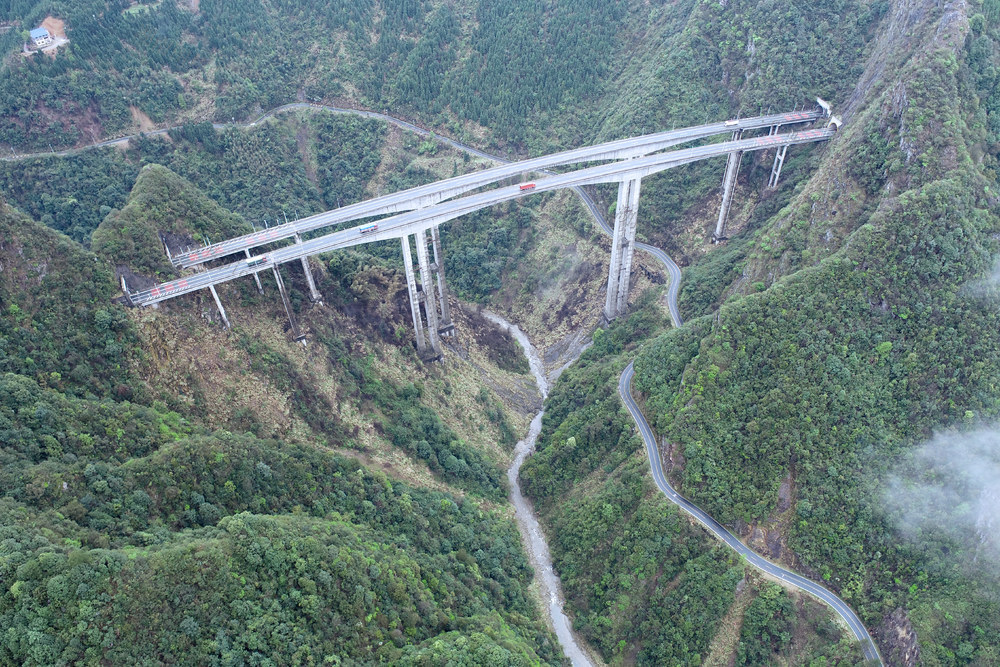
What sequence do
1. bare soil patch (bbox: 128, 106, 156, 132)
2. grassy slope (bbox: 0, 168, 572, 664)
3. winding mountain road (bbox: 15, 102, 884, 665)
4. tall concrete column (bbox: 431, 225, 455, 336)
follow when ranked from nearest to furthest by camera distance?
grassy slope (bbox: 0, 168, 572, 664) < winding mountain road (bbox: 15, 102, 884, 665) < tall concrete column (bbox: 431, 225, 455, 336) < bare soil patch (bbox: 128, 106, 156, 132)

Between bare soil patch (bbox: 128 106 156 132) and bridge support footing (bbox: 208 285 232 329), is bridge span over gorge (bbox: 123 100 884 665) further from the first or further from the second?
bare soil patch (bbox: 128 106 156 132)

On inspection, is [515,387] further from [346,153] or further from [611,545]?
[346,153]

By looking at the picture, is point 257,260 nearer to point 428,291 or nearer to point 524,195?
point 428,291

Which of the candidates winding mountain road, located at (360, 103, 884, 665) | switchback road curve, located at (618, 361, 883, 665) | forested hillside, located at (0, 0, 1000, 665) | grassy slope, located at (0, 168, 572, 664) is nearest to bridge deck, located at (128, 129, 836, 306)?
forested hillside, located at (0, 0, 1000, 665)

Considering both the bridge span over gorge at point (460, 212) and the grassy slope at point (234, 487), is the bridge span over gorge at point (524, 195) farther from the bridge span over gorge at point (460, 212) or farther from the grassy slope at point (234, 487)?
the grassy slope at point (234, 487)

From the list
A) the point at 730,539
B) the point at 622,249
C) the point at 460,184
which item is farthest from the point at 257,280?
the point at 730,539

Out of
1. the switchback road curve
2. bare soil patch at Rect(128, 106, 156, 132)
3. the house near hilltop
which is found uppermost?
the house near hilltop
